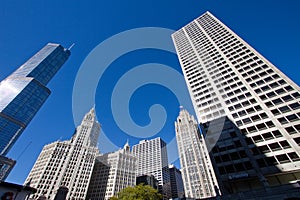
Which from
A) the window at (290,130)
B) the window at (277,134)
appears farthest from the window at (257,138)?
the window at (290,130)

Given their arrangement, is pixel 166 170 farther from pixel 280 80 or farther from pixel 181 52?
pixel 280 80

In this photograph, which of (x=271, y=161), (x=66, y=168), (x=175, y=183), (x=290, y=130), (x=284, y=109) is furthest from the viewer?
(x=175, y=183)

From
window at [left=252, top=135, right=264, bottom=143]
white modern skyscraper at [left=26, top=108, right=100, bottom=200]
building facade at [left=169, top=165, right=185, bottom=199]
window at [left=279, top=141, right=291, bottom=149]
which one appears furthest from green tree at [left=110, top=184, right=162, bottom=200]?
building facade at [left=169, top=165, right=185, bottom=199]

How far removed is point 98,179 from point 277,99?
385ft

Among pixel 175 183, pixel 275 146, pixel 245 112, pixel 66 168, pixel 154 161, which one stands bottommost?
pixel 275 146

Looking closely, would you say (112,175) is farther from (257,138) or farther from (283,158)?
(283,158)

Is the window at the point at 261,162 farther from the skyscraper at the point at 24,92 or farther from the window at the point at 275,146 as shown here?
the skyscraper at the point at 24,92

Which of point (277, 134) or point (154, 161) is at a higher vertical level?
point (154, 161)

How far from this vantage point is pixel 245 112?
4350cm

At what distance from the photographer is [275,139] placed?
3562cm

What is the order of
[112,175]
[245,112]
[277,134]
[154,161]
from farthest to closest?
[154,161]
[112,175]
[245,112]
[277,134]

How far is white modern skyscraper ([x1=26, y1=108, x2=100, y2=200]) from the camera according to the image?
86688 millimetres

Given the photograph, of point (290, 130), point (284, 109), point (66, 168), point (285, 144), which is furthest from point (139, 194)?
point (66, 168)

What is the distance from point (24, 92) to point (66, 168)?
73.2 metres
